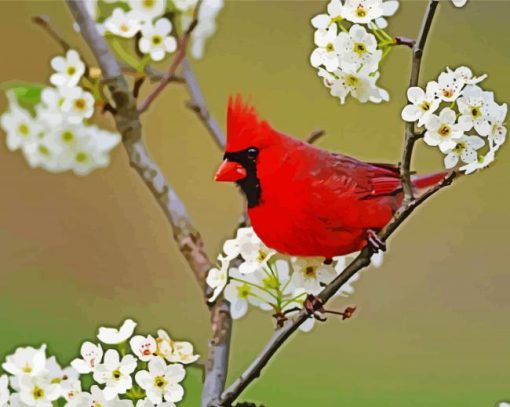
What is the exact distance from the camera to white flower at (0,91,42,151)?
807mm

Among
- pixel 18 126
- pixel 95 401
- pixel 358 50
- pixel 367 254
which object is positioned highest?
pixel 18 126

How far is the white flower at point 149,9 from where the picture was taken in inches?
28.2

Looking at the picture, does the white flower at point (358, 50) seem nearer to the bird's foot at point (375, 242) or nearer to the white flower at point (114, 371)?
the bird's foot at point (375, 242)

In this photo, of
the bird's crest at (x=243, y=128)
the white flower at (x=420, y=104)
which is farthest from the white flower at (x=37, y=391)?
the white flower at (x=420, y=104)

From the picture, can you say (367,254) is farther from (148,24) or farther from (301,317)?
(148,24)

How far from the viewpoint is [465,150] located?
50 cm

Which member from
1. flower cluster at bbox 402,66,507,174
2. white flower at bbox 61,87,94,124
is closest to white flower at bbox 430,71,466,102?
flower cluster at bbox 402,66,507,174

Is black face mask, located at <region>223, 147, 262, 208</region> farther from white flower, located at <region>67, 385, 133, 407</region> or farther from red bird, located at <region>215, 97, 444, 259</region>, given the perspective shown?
white flower, located at <region>67, 385, 133, 407</region>

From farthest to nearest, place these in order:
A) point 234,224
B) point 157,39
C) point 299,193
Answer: point 234,224 < point 157,39 < point 299,193

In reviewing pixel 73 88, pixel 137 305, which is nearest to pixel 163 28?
pixel 73 88

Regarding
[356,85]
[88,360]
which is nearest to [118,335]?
[88,360]

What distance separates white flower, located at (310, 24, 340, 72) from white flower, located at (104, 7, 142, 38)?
0.24 metres

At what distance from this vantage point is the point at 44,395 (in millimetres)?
588

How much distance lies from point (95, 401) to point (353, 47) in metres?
0.31
